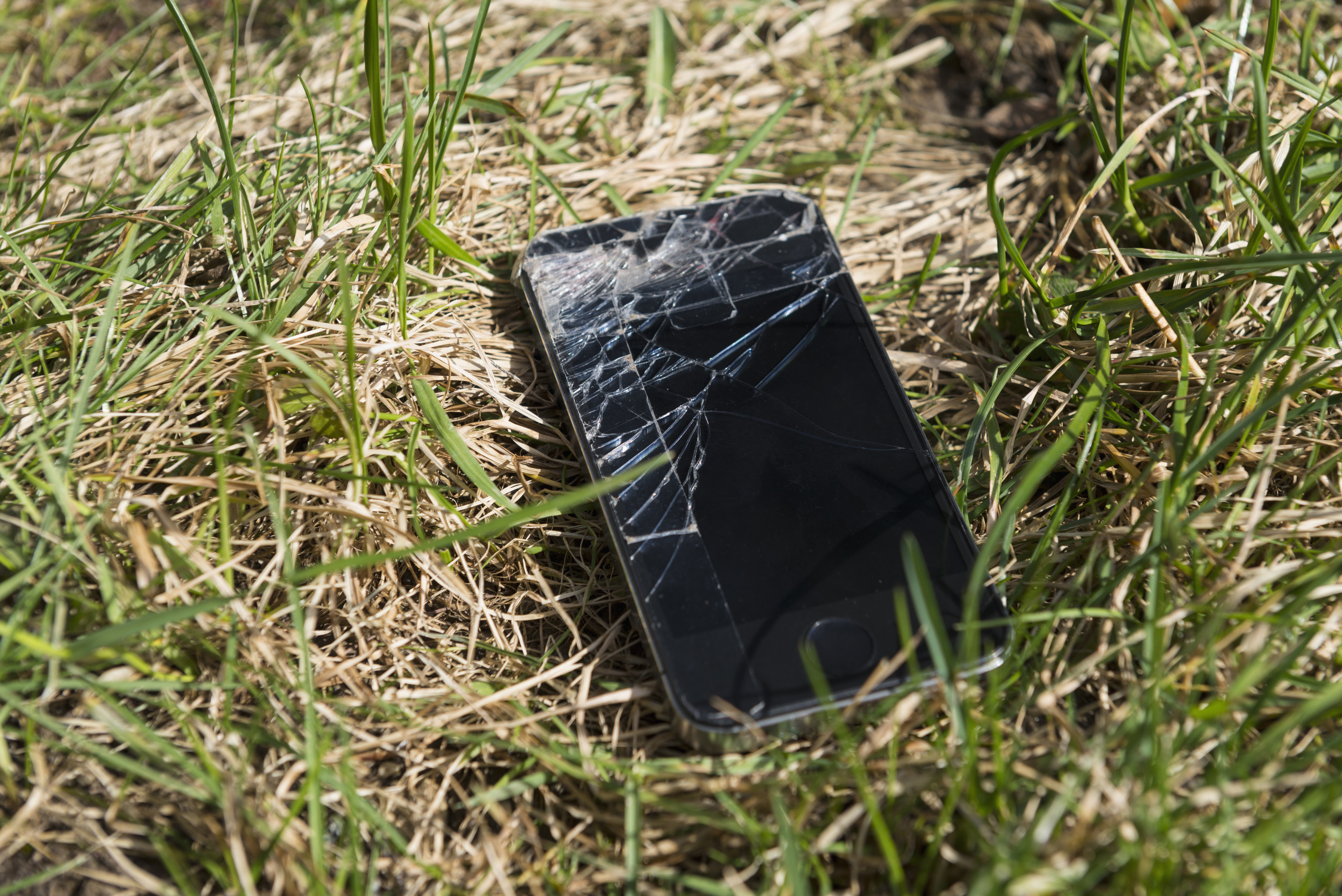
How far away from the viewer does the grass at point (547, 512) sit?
40.9 inches

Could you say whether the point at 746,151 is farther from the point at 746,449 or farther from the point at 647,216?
the point at 746,449

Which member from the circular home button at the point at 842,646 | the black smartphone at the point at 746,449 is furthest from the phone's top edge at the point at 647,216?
the circular home button at the point at 842,646

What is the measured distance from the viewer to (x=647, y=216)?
1.71 meters

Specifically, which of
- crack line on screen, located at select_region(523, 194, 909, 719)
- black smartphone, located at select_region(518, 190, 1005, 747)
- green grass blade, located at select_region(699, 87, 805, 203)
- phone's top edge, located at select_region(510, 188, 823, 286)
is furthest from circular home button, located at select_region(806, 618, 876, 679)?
green grass blade, located at select_region(699, 87, 805, 203)

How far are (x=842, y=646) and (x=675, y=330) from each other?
0.64m

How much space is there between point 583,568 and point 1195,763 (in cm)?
87

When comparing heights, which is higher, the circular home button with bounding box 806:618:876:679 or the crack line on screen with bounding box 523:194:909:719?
the crack line on screen with bounding box 523:194:909:719

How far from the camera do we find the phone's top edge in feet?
5.37

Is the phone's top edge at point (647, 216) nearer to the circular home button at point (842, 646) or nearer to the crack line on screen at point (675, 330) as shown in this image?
the crack line on screen at point (675, 330)

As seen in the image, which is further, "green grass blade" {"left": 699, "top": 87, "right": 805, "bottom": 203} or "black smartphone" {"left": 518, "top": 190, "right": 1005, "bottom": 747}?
"green grass blade" {"left": 699, "top": 87, "right": 805, "bottom": 203}

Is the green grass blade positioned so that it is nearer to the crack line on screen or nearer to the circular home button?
the crack line on screen

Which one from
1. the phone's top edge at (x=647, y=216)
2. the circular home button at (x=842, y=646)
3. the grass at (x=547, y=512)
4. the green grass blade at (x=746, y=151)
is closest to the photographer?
the grass at (x=547, y=512)

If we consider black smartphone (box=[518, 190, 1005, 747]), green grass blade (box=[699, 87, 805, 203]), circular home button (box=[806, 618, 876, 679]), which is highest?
green grass blade (box=[699, 87, 805, 203])

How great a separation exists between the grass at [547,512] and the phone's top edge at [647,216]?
0.10m
